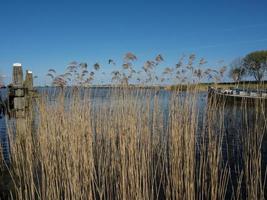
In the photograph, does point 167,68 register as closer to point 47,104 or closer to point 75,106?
point 75,106

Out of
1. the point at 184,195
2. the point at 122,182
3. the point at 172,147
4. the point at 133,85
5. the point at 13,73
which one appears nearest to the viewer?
the point at 122,182

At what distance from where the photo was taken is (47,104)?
126 inches

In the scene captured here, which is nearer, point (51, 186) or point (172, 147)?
point (51, 186)

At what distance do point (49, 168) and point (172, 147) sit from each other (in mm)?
1462

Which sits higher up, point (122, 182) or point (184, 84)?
point (184, 84)

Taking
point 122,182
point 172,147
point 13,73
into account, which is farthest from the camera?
point 13,73

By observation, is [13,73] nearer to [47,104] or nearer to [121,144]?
[47,104]

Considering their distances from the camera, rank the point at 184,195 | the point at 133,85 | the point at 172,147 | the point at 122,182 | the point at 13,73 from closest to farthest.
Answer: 1. the point at 122,182
2. the point at 184,195
3. the point at 172,147
4. the point at 133,85
5. the point at 13,73

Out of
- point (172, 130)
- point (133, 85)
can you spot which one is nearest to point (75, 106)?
point (133, 85)

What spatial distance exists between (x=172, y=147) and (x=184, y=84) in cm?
84

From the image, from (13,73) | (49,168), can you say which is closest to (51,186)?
(49,168)

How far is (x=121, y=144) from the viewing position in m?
2.65

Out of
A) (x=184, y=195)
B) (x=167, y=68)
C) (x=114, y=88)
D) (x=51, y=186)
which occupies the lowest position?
(x=184, y=195)

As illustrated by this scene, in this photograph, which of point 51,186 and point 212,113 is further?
point 212,113
